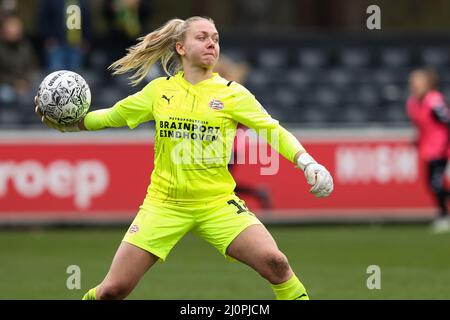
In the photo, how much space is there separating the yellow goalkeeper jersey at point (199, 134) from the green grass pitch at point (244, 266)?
→ 8.70 ft

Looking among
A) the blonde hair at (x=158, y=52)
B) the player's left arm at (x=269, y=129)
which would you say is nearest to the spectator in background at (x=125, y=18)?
the blonde hair at (x=158, y=52)

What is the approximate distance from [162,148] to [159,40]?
2.65 ft

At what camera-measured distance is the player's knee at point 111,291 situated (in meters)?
7.71

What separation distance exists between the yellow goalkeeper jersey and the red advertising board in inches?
347

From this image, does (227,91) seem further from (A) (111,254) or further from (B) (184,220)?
(A) (111,254)

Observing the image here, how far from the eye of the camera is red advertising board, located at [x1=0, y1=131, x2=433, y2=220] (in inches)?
688

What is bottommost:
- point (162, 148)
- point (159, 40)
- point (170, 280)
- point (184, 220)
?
point (170, 280)

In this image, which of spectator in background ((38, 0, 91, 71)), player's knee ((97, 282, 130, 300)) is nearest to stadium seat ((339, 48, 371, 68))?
spectator in background ((38, 0, 91, 71))

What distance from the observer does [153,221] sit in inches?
312

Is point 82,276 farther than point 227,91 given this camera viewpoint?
Yes

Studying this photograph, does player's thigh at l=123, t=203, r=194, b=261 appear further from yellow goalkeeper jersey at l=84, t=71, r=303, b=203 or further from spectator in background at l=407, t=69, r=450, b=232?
spectator in background at l=407, t=69, r=450, b=232

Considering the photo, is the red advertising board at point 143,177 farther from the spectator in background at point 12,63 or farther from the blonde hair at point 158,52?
the blonde hair at point 158,52
